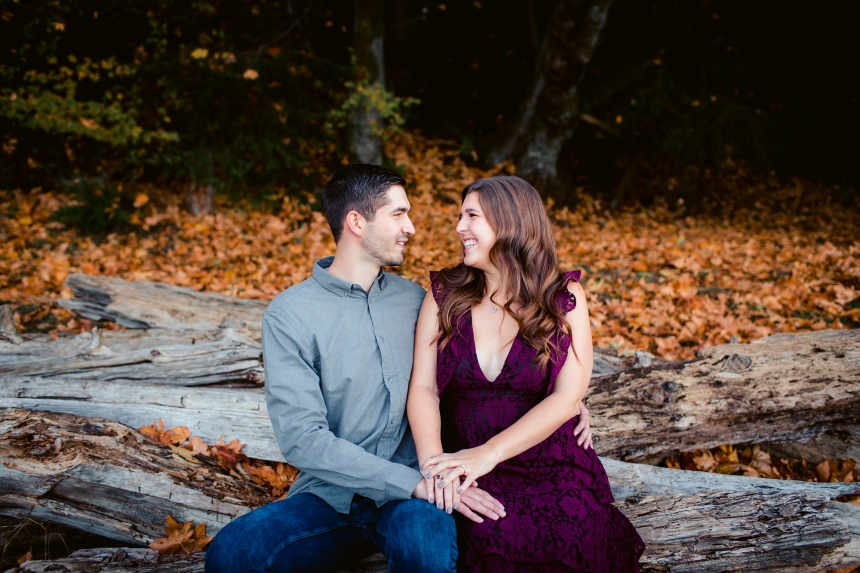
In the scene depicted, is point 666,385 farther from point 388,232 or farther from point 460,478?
point 388,232

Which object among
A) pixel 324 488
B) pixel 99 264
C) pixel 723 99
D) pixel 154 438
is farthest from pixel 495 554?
pixel 723 99

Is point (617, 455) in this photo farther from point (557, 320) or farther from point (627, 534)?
point (557, 320)

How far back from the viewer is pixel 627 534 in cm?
233

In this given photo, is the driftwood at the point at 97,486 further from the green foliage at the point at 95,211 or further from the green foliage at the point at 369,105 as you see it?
the green foliage at the point at 369,105

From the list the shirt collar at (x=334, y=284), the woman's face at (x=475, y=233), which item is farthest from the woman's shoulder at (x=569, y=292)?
the shirt collar at (x=334, y=284)

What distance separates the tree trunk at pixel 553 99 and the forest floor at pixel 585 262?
550 millimetres

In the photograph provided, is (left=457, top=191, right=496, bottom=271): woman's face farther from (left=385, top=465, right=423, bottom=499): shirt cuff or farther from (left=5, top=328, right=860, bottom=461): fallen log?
(left=5, top=328, right=860, bottom=461): fallen log

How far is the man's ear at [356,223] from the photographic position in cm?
264

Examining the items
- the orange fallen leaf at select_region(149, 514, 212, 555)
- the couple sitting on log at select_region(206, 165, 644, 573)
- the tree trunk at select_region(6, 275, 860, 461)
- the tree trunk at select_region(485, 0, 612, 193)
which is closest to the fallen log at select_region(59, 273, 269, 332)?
the tree trunk at select_region(6, 275, 860, 461)

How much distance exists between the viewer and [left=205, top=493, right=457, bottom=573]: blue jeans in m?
2.06

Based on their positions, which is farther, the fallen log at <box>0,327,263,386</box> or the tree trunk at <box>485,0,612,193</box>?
the tree trunk at <box>485,0,612,193</box>

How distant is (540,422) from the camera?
2.37 metres

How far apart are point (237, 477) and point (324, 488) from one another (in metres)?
0.96

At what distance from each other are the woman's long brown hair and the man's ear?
52 cm
